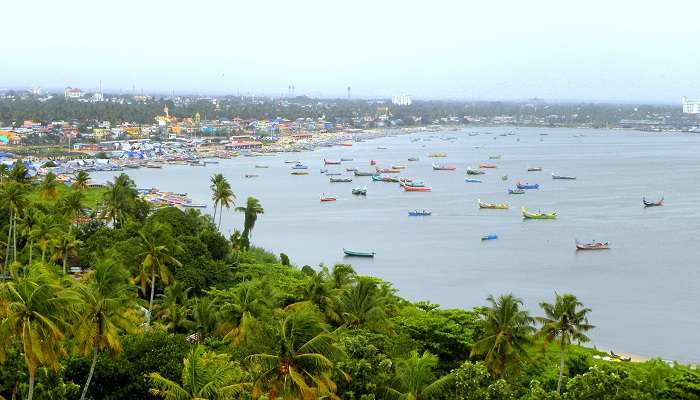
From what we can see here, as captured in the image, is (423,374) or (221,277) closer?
(423,374)

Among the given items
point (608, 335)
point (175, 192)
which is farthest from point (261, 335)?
point (175, 192)

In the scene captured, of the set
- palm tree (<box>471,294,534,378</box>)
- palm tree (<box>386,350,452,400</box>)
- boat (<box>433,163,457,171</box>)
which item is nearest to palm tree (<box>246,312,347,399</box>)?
palm tree (<box>386,350,452,400</box>)

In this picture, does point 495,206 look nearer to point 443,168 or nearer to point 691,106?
point 443,168

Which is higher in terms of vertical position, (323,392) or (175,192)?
(323,392)

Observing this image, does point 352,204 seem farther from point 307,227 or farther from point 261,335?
point 261,335

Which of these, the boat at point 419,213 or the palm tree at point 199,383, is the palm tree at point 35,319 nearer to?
the palm tree at point 199,383

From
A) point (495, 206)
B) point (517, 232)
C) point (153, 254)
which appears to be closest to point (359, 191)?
point (495, 206)
